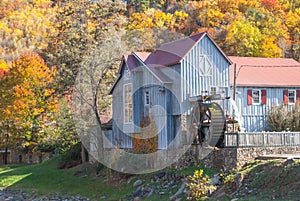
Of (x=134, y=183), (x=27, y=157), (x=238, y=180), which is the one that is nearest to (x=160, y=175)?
(x=134, y=183)

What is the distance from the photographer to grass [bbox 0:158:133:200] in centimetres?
3244

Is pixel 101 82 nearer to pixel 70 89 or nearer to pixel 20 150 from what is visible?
pixel 70 89

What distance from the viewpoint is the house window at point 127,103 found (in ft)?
118

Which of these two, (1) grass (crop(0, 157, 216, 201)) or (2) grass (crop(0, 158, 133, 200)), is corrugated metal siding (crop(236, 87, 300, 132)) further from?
(2) grass (crop(0, 158, 133, 200))

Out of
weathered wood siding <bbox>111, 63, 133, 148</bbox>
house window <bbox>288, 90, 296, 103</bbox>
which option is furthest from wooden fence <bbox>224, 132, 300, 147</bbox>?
weathered wood siding <bbox>111, 63, 133, 148</bbox>

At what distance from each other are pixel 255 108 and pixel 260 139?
8.76 metres

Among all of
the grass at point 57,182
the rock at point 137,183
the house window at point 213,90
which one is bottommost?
the grass at point 57,182

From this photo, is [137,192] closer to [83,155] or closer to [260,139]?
[260,139]

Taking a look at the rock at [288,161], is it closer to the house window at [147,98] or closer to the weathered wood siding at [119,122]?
the house window at [147,98]

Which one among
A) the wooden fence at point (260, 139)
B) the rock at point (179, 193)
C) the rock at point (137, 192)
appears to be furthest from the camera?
the rock at point (137, 192)

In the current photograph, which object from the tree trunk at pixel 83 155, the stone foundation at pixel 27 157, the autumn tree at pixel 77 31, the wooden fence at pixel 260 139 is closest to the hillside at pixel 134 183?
the tree trunk at pixel 83 155

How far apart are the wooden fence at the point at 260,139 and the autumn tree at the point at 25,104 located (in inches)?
1054

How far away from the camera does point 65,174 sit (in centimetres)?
3994

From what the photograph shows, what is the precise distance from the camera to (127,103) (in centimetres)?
3631
